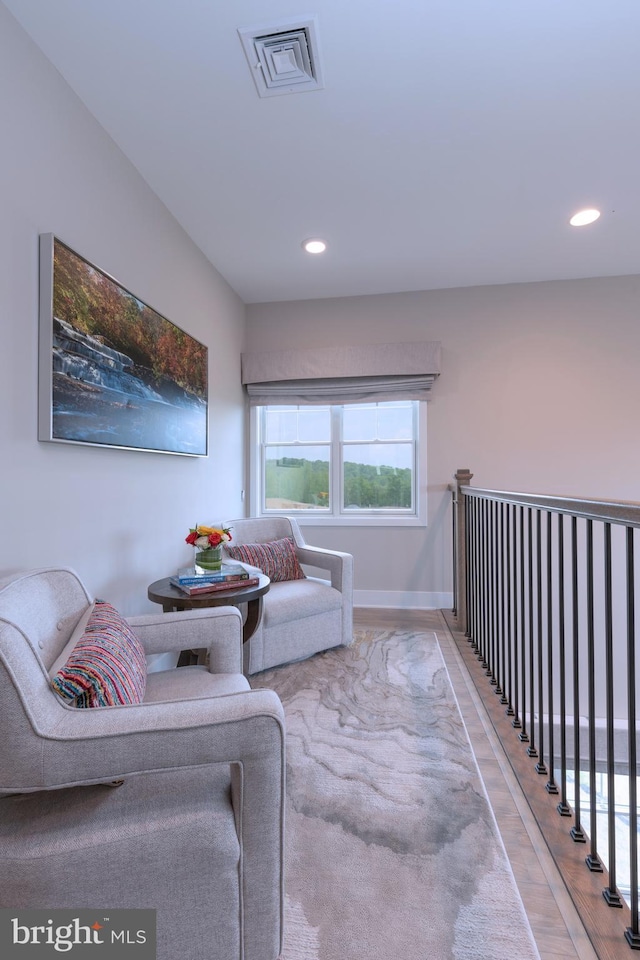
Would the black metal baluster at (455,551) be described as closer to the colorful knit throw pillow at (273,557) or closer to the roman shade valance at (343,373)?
the roman shade valance at (343,373)

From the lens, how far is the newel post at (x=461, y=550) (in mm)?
3266

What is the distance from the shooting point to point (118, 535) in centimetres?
220

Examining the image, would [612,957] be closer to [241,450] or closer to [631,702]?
[631,702]

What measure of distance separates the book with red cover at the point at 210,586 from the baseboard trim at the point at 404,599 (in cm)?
192

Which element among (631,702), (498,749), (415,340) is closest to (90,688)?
(631,702)

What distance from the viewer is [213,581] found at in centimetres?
216

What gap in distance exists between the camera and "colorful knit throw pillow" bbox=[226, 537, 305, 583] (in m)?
2.95

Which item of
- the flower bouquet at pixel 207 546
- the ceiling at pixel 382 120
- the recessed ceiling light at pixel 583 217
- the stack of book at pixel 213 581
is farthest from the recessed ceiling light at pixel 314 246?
the stack of book at pixel 213 581

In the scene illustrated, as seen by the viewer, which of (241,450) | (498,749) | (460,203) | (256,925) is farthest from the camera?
(241,450)

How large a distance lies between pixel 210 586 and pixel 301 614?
717 millimetres

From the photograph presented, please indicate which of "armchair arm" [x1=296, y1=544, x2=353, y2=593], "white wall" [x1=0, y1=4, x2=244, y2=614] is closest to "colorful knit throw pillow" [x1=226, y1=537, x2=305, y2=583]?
"armchair arm" [x1=296, y1=544, x2=353, y2=593]

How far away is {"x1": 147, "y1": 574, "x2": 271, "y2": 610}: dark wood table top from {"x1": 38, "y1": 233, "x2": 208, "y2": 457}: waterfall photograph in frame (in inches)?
28.0

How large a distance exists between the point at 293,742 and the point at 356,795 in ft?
1.25

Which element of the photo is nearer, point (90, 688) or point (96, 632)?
point (90, 688)
